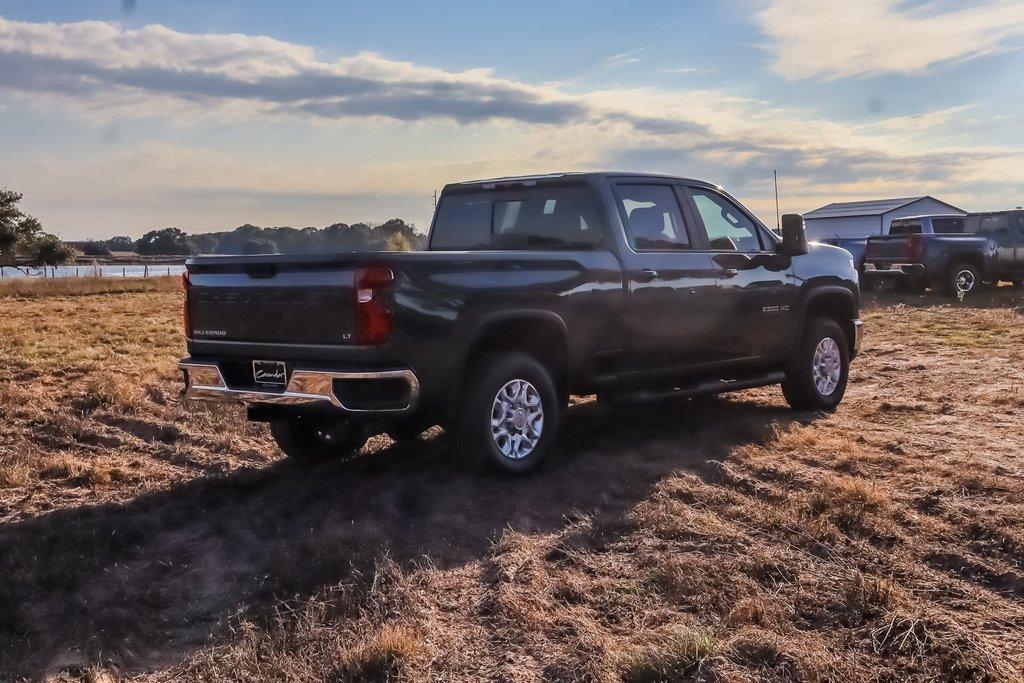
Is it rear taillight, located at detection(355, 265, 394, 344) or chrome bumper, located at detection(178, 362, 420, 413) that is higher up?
rear taillight, located at detection(355, 265, 394, 344)

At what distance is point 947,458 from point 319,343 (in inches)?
163

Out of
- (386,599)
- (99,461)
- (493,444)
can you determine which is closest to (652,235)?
(493,444)

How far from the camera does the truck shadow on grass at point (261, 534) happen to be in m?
4.58

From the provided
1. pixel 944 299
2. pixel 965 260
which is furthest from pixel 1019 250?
pixel 944 299

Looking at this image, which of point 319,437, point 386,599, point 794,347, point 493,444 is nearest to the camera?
point 386,599

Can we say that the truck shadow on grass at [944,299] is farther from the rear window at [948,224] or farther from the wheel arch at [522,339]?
the wheel arch at [522,339]

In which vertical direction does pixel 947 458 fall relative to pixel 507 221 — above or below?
below

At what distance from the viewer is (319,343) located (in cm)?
575

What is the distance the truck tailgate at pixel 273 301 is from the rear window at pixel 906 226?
72.2ft

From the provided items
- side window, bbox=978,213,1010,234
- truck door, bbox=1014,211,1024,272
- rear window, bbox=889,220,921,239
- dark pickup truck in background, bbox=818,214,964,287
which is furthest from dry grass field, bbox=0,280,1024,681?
rear window, bbox=889,220,921,239

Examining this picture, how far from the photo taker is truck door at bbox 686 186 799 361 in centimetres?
782

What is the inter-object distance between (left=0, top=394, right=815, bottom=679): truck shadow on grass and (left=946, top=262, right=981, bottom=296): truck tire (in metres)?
16.0

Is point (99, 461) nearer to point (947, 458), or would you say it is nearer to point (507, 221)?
point (507, 221)

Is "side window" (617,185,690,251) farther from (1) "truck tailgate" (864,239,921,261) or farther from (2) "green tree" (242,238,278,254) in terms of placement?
(1) "truck tailgate" (864,239,921,261)
